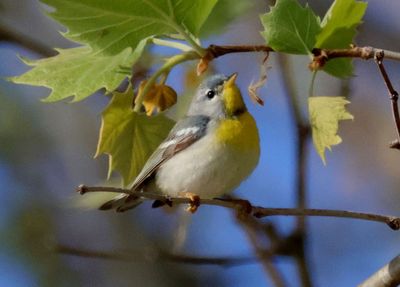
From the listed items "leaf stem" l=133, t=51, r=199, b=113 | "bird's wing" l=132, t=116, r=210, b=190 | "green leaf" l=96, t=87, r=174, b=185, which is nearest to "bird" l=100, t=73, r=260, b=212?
"bird's wing" l=132, t=116, r=210, b=190

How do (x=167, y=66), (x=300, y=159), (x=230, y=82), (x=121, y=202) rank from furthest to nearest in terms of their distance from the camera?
(x=230, y=82) → (x=121, y=202) → (x=300, y=159) → (x=167, y=66)

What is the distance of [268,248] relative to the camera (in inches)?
81.7

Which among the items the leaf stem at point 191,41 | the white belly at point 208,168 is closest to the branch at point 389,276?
the leaf stem at point 191,41

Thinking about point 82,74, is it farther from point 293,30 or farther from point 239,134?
point 239,134

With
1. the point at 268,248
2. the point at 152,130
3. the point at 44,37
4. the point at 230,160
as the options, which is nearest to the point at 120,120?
the point at 152,130

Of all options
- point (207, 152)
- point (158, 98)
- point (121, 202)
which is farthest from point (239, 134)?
point (158, 98)

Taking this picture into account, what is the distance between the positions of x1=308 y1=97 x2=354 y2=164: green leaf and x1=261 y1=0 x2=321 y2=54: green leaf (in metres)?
0.09

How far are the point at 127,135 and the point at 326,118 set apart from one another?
0.37 meters

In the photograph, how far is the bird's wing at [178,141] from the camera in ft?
6.22

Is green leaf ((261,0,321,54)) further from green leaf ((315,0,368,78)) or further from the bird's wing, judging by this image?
the bird's wing

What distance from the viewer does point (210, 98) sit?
2.04 m

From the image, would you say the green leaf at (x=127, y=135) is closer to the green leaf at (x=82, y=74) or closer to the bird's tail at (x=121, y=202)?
the green leaf at (x=82, y=74)

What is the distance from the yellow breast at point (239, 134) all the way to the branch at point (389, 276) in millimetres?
590

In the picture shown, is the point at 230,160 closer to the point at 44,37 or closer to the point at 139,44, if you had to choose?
the point at 139,44
